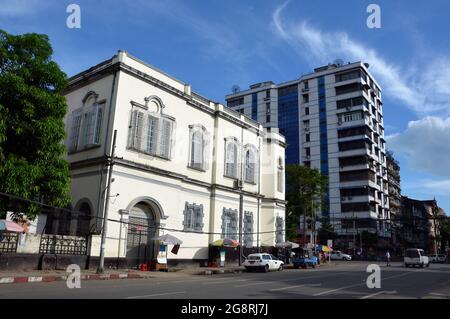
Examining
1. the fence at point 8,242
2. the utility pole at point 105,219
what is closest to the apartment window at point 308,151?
the utility pole at point 105,219

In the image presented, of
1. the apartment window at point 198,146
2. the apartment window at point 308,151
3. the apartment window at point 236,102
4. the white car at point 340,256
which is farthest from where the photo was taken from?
the apartment window at point 236,102

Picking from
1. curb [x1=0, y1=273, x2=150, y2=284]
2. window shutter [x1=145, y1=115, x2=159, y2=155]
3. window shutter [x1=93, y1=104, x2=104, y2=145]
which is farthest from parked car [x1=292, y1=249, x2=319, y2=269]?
window shutter [x1=93, y1=104, x2=104, y2=145]

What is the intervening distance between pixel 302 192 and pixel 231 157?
18918 millimetres

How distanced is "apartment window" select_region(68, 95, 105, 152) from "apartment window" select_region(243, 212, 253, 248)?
14785 mm

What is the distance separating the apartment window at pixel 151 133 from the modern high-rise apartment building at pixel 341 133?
153ft

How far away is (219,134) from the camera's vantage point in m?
31.3

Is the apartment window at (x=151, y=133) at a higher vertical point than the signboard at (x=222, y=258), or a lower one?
higher

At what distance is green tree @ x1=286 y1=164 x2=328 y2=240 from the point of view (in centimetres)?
4791

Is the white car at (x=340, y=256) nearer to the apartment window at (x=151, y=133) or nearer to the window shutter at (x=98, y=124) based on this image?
the apartment window at (x=151, y=133)

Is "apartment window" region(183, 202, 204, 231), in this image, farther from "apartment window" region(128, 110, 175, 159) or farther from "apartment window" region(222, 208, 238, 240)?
"apartment window" region(128, 110, 175, 159)

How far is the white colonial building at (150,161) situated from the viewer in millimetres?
22969
